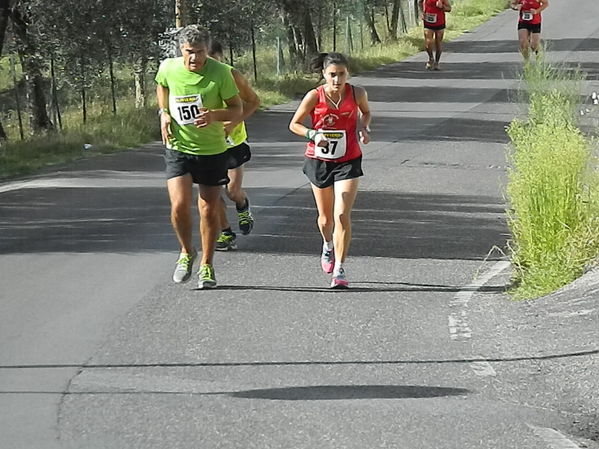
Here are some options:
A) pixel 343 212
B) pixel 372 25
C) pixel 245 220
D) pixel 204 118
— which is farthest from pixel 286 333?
pixel 372 25

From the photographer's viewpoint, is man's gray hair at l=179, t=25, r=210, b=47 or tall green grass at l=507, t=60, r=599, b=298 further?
tall green grass at l=507, t=60, r=599, b=298

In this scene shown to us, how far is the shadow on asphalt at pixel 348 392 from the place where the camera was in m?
7.04

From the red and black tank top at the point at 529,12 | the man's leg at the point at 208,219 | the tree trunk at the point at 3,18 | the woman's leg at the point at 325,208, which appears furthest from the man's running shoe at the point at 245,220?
the red and black tank top at the point at 529,12

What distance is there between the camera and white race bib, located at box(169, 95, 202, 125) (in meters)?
9.51

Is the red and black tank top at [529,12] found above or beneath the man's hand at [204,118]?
beneath

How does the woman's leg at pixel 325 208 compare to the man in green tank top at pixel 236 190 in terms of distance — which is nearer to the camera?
the woman's leg at pixel 325 208

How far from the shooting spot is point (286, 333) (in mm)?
8500

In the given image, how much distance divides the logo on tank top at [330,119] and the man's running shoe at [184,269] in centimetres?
136

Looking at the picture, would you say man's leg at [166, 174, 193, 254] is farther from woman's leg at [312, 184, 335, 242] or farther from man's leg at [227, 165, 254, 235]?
man's leg at [227, 165, 254, 235]

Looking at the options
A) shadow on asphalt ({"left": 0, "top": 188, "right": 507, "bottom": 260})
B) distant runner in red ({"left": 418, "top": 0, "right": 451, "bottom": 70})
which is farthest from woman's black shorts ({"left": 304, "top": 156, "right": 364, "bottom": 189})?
distant runner in red ({"left": 418, "top": 0, "right": 451, "bottom": 70})

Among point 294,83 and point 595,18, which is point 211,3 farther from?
point 595,18

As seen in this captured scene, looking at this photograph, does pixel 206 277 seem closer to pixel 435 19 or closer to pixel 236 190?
pixel 236 190

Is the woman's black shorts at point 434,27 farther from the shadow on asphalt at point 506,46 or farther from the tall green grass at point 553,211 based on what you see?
the tall green grass at point 553,211

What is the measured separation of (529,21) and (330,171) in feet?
52.2
